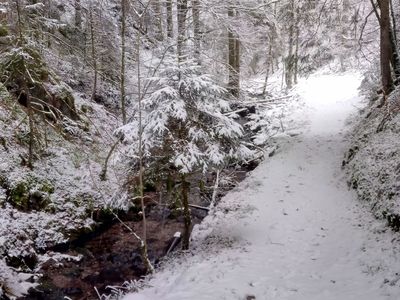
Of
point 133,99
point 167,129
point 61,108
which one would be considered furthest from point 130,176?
point 133,99

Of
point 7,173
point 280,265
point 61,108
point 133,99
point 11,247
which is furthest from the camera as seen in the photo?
point 133,99

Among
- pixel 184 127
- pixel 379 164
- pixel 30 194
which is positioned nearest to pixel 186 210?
pixel 184 127

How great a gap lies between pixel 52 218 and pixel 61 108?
16.9ft

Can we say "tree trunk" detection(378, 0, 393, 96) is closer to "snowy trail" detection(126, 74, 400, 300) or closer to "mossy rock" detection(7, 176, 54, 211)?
"snowy trail" detection(126, 74, 400, 300)

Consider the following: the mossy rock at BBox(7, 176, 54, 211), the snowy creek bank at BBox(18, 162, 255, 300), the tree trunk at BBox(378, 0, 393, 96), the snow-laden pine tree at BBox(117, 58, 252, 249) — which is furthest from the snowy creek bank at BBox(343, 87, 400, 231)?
the mossy rock at BBox(7, 176, 54, 211)

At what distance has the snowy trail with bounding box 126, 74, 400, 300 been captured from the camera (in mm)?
6469

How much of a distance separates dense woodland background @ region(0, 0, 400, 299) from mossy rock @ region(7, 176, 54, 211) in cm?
3

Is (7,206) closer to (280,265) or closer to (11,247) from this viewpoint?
(11,247)

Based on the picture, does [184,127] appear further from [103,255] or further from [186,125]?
[103,255]

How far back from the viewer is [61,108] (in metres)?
14.6

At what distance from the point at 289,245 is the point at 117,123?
1102 cm

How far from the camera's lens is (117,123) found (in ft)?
56.1

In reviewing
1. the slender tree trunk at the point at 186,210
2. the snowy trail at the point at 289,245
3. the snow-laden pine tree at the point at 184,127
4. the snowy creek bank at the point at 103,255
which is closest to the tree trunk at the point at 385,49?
the snowy trail at the point at 289,245

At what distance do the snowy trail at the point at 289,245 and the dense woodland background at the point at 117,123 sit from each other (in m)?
0.87
